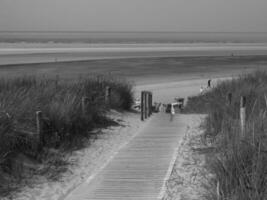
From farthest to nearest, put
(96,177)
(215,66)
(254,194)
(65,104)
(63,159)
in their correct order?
(215,66) → (65,104) → (63,159) → (96,177) → (254,194)

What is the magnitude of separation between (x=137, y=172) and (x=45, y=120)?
2621 mm

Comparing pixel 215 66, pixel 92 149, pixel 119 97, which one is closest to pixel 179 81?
pixel 215 66

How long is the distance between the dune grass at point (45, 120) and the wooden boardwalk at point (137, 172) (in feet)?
3.62

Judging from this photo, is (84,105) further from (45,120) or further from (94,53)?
(94,53)

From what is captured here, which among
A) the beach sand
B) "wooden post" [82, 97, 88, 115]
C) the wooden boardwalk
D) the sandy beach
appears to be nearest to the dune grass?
"wooden post" [82, 97, 88, 115]

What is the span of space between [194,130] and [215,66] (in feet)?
124

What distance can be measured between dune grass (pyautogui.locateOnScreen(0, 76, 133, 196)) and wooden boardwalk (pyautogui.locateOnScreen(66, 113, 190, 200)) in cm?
110

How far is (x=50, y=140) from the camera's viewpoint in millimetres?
9492

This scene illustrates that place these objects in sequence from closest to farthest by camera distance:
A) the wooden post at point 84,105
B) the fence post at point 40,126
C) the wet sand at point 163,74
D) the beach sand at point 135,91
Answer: the beach sand at point 135,91
the fence post at point 40,126
the wooden post at point 84,105
the wet sand at point 163,74

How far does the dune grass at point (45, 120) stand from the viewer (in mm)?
7965

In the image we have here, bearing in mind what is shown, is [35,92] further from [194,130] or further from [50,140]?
[194,130]

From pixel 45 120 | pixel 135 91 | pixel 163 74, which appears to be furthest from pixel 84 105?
pixel 163 74

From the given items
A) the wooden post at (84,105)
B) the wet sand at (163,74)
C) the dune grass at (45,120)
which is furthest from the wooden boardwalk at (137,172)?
the wet sand at (163,74)

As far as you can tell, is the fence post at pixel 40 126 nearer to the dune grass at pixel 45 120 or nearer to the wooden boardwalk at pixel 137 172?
the dune grass at pixel 45 120
